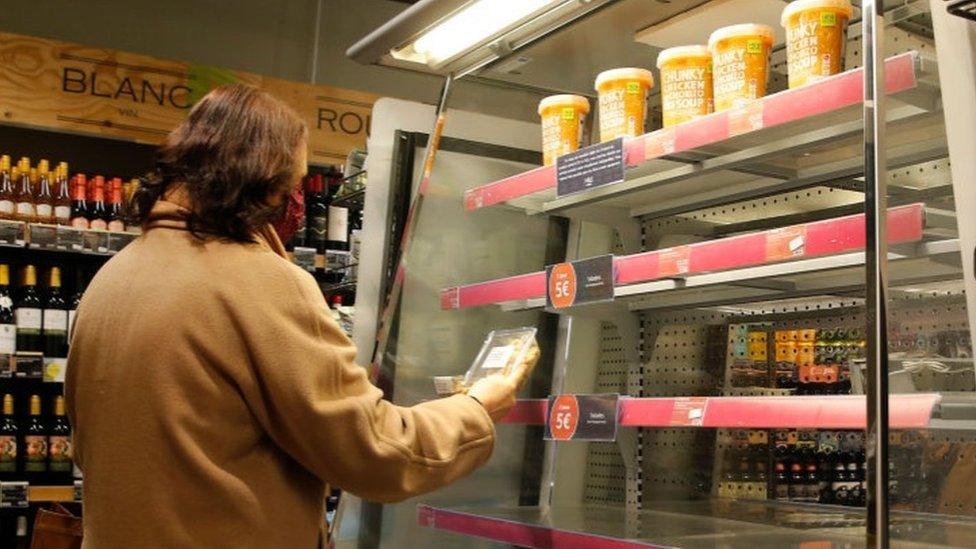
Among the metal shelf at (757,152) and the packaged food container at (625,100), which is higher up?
the packaged food container at (625,100)

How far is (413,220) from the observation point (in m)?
2.89

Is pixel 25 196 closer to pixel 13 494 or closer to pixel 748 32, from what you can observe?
pixel 13 494

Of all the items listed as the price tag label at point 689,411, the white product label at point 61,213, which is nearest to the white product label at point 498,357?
the price tag label at point 689,411

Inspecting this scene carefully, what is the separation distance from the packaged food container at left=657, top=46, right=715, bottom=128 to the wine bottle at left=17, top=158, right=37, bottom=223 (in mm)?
4209

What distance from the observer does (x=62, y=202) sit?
225 inches

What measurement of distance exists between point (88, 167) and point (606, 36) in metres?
4.26

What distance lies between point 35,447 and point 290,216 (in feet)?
14.0

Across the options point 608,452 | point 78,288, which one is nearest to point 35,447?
point 78,288

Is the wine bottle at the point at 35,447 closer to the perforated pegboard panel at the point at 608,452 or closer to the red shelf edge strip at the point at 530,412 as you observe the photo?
the perforated pegboard panel at the point at 608,452

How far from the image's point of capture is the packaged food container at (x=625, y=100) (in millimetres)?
2363

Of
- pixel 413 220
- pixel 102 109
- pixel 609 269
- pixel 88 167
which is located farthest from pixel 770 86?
pixel 88 167

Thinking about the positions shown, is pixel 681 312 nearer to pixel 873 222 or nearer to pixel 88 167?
pixel 873 222

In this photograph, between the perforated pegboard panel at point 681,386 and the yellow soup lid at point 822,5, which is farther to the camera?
the perforated pegboard panel at point 681,386

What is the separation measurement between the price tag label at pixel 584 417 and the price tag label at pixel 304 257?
3263 mm
